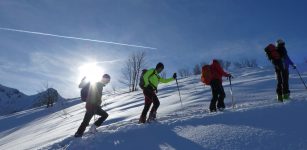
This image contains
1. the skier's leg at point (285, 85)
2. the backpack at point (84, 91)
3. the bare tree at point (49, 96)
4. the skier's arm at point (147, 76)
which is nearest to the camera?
the backpack at point (84, 91)

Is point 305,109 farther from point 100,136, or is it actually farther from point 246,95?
point 246,95

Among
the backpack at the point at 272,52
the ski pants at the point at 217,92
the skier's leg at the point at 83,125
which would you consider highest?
the backpack at the point at 272,52

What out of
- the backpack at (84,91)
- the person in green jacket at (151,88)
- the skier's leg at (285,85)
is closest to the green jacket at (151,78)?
the person in green jacket at (151,88)

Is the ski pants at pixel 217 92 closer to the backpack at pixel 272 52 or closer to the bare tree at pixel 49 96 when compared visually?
the backpack at pixel 272 52

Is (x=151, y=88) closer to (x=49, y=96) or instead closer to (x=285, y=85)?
(x=285, y=85)

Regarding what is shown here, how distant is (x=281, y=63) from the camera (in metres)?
11.5

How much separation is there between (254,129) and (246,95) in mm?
7916

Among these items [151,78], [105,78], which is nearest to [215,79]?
[151,78]

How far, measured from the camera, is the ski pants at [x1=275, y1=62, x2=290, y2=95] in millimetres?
11440

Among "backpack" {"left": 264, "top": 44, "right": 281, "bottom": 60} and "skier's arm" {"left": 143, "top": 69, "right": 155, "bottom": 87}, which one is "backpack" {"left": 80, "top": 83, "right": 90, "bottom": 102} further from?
"backpack" {"left": 264, "top": 44, "right": 281, "bottom": 60}

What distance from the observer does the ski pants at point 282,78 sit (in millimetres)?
11440

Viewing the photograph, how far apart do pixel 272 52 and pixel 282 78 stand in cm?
88

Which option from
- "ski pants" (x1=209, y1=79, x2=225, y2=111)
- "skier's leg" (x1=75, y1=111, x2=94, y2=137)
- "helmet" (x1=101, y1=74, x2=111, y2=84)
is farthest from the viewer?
"ski pants" (x1=209, y1=79, x2=225, y2=111)

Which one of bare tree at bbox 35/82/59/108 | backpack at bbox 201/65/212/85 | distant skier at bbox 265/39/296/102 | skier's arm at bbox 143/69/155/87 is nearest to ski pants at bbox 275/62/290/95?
distant skier at bbox 265/39/296/102
